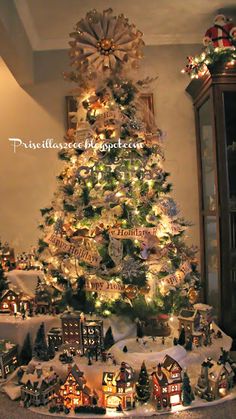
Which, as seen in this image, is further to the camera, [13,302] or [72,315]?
[13,302]

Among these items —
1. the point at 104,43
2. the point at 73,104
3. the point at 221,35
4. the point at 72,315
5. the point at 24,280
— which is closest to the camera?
the point at 72,315

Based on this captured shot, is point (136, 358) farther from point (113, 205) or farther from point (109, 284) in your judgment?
point (113, 205)

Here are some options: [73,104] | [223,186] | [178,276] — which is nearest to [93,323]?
[178,276]

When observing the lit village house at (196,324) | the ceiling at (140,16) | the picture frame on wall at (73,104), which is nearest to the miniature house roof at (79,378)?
the lit village house at (196,324)

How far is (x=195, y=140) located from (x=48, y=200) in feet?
4.57

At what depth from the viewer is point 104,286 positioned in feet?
7.73

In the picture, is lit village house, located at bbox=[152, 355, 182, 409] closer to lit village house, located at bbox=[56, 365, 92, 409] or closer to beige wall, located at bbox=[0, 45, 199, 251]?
lit village house, located at bbox=[56, 365, 92, 409]

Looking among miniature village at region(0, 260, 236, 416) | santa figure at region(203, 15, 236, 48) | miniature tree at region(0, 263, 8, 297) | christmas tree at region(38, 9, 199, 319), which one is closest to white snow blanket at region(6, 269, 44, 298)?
miniature tree at region(0, 263, 8, 297)

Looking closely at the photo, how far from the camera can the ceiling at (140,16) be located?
2.90 meters

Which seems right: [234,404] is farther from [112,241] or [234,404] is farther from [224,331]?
[112,241]

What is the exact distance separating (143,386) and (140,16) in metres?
2.63

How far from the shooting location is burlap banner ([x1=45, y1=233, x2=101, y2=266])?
242 cm

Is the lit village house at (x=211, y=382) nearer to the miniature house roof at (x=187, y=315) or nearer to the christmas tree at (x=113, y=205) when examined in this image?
the miniature house roof at (x=187, y=315)

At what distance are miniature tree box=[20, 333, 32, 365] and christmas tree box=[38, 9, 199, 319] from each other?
36 cm
